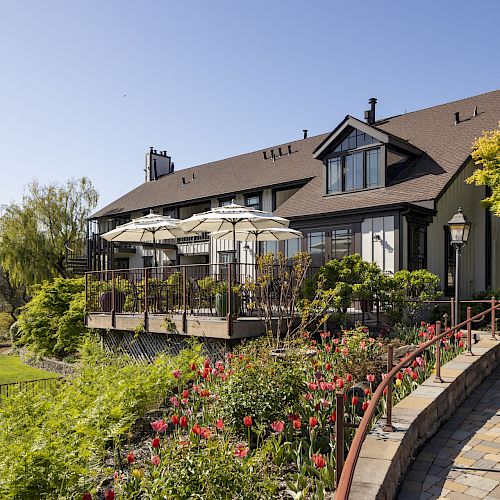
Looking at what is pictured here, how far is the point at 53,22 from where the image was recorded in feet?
33.0

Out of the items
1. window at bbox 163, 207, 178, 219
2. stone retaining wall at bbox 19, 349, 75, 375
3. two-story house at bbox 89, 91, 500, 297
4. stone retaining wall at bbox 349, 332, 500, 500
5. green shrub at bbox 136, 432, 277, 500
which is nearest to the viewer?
green shrub at bbox 136, 432, 277, 500

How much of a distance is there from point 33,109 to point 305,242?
29.4 feet

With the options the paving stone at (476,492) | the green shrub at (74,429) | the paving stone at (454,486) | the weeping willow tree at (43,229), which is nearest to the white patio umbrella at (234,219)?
the green shrub at (74,429)

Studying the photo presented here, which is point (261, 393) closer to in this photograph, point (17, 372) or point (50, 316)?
point (50, 316)

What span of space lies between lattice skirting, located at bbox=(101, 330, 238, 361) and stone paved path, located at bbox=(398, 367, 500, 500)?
4643 mm

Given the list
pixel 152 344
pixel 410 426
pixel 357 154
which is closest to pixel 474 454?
pixel 410 426

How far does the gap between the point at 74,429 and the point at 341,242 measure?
11052 mm

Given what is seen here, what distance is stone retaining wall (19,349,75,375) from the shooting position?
14545 millimetres

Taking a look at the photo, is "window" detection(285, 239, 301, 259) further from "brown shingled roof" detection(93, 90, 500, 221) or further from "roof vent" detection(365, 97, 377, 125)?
"roof vent" detection(365, 97, 377, 125)

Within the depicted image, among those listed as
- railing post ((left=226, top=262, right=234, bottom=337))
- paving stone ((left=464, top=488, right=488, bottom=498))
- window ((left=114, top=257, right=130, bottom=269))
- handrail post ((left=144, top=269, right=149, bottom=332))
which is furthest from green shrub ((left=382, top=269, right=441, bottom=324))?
window ((left=114, top=257, right=130, bottom=269))

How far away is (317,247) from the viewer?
15391 mm

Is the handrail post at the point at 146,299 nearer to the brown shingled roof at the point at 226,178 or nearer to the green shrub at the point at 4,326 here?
the brown shingled roof at the point at 226,178

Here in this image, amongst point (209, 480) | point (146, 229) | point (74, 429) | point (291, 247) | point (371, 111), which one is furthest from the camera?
point (371, 111)

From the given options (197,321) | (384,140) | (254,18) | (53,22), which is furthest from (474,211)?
(53,22)
